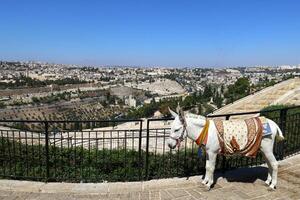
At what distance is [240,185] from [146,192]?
58.7 inches

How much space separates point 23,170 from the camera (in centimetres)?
660

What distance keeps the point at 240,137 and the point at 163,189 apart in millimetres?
1400

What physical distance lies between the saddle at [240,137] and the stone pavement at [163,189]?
0.63 metres

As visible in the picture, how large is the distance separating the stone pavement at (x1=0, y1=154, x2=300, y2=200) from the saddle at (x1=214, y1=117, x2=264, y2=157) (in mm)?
625

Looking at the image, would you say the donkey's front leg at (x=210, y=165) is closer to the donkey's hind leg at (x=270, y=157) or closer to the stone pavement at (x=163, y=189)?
the stone pavement at (x=163, y=189)

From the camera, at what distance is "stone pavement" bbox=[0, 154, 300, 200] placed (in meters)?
5.20

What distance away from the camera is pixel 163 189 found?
5469mm

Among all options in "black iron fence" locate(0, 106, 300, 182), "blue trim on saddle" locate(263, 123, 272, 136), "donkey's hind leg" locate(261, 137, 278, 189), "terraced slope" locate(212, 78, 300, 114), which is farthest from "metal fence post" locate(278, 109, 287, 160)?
"terraced slope" locate(212, 78, 300, 114)

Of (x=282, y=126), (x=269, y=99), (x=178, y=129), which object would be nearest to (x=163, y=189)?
(x=178, y=129)

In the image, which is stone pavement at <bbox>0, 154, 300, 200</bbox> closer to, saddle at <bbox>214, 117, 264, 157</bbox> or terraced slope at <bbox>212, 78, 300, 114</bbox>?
saddle at <bbox>214, 117, 264, 157</bbox>

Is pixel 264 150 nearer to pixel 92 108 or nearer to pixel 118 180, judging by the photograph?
pixel 118 180

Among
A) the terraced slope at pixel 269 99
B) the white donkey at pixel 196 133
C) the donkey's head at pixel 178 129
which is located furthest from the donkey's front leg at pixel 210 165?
the terraced slope at pixel 269 99

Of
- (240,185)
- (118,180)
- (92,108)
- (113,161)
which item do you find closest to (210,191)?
(240,185)

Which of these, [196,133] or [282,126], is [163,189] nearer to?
[196,133]
